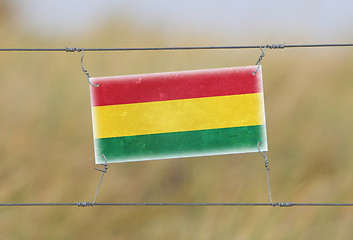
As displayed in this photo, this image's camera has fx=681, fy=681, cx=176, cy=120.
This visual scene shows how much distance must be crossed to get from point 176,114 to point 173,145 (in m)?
0.19

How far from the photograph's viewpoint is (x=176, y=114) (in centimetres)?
425

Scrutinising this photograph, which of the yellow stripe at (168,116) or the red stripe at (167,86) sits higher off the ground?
the red stripe at (167,86)

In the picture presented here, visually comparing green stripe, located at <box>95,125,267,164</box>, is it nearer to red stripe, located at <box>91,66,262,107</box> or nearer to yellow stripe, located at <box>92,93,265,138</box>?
yellow stripe, located at <box>92,93,265,138</box>

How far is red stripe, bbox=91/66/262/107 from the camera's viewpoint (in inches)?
167

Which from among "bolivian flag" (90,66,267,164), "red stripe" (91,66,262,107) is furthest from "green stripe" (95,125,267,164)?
"red stripe" (91,66,262,107)

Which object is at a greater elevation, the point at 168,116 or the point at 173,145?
the point at 168,116

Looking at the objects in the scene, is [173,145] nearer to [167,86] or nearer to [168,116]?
[168,116]

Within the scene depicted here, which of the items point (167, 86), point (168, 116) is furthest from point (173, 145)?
point (167, 86)

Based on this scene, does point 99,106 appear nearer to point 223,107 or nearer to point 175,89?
point 175,89

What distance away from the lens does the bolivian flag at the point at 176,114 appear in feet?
13.9

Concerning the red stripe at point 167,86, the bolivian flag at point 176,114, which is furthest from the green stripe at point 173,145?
the red stripe at point 167,86

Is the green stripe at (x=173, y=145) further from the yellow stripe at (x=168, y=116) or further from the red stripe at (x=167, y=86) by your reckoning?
the red stripe at (x=167, y=86)

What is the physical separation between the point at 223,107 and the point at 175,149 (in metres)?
0.40

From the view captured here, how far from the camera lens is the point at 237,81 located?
13.9 feet
